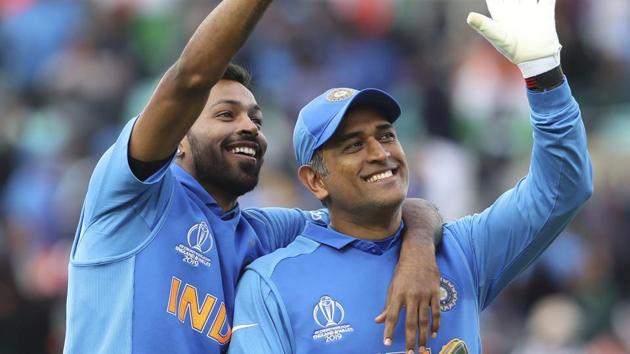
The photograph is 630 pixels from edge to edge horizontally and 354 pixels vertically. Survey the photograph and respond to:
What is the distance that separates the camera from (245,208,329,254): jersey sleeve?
5270 mm

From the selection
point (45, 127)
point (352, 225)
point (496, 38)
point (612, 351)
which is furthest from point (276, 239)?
point (45, 127)

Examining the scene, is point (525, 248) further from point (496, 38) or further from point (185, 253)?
point (185, 253)

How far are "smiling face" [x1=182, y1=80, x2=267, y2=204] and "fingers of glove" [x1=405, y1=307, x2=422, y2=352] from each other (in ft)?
2.98

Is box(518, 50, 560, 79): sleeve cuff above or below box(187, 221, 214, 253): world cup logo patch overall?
above

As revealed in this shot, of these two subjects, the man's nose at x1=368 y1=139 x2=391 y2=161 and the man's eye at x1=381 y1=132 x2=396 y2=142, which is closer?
the man's nose at x1=368 y1=139 x2=391 y2=161

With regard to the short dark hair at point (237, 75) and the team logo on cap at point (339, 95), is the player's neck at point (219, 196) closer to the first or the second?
the short dark hair at point (237, 75)

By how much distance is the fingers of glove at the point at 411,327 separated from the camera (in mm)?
4609

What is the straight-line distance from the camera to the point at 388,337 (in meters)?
4.62

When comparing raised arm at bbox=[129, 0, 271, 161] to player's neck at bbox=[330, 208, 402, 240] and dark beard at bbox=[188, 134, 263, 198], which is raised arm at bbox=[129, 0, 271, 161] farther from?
player's neck at bbox=[330, 208, 402, 240]

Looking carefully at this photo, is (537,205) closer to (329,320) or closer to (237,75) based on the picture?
(329,320)

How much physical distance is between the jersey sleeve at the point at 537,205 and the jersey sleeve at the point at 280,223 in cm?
61

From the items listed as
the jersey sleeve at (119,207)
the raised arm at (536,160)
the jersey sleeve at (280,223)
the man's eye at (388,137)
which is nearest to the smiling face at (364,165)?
the man's eye at (388,137)

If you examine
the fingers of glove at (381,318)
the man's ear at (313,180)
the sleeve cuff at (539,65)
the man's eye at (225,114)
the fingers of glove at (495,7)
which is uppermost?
the fingers of glove at (495,7)

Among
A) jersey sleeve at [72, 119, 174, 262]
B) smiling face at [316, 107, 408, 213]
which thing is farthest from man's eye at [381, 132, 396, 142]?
jersey sleeve at [72, 119, 174, 262]
